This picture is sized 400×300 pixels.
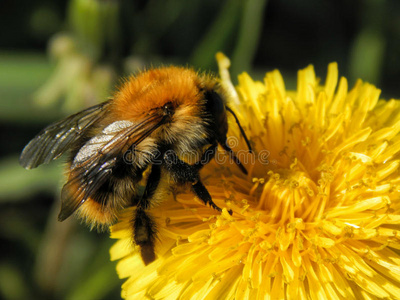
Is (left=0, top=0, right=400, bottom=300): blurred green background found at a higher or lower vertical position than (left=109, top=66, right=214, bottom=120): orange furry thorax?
lower

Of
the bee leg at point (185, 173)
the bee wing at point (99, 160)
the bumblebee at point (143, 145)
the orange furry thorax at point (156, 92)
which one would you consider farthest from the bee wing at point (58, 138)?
the bee leg at point (185, 173)

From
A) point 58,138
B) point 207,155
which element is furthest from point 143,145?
point 58,138

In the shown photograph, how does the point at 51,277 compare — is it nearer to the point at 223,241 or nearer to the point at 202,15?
the point at 223,241

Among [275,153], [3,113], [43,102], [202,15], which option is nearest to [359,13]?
[202,15]

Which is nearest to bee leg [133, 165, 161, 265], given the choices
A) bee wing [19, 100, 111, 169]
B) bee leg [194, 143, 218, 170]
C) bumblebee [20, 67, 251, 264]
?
bumblebee [20, 67, 251, 264]

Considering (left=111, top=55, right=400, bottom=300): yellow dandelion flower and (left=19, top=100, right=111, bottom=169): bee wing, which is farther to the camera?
(left=19, top=100, right=111, bottom=169): bee wing

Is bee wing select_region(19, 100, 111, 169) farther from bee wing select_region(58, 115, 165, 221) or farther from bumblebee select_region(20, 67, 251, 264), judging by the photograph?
bee wing select_region(58, 115, 165, 221)
